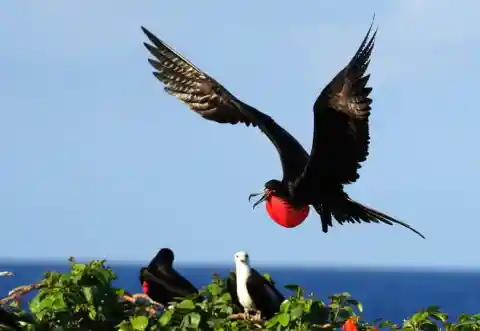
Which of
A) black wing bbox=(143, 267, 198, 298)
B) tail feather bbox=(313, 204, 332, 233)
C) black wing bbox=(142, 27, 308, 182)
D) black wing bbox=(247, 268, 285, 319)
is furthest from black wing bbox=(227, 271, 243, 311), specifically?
black wing bbox=(143, 267, 198, 298)

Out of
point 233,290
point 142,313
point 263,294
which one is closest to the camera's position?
point 142,313

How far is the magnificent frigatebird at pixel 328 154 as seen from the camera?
20.9 feet

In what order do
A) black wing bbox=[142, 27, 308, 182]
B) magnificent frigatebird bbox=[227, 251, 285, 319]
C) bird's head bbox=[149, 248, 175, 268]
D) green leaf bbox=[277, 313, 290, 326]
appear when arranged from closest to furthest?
green leaf bbox=[277, 313, 290, 326] → magnificent frigatebird bbox=[227, 251, 285, 319] → black wing bbox=[142, 27, 308, 182] → bird's head bbox=[149, 248, 175, 268]

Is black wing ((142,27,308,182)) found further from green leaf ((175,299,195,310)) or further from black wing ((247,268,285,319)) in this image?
green leaf ((175,299,195,310))

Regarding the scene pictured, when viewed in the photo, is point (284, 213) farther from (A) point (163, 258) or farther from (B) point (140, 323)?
(A) point (163, 258)

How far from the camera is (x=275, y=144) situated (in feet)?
24.3

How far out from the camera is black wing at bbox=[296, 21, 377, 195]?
6348 mm

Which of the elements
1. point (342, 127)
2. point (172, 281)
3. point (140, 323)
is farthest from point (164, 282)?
point (140, 323)

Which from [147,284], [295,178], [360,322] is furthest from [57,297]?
[147,284]

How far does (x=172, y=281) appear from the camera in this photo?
334 inches

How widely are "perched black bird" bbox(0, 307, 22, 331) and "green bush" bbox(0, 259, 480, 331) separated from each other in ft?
0.12

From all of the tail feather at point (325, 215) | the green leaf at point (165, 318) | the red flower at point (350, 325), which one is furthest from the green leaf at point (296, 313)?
the tail feather at point (325, 215)

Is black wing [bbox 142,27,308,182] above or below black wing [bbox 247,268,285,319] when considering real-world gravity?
above

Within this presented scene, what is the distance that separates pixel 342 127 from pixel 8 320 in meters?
2.31
